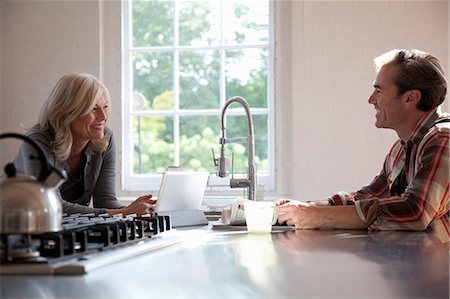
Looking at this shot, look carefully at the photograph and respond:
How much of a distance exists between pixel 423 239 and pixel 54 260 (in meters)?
1.07

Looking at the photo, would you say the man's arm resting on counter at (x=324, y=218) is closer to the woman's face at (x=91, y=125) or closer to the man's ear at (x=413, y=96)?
the man's ear at (x=413, y=96)

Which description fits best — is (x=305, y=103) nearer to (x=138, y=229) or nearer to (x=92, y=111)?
(x=92, y=111)

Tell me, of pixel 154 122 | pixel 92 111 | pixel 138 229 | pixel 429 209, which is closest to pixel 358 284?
pixel 138 229

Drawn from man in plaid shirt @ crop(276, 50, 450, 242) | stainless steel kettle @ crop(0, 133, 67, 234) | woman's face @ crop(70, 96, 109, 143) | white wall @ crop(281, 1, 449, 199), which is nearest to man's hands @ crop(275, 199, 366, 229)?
man in plaid shirt @ crop(276, 50, 450, 242)

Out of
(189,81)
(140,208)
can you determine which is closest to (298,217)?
(140,208)

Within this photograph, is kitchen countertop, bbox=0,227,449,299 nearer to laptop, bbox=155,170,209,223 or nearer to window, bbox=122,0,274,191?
laptop, bbox=155,170,209,223

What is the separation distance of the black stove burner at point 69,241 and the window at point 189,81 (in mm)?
3409

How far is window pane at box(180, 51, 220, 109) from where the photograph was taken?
5.26m

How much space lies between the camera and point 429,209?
228 centimetres

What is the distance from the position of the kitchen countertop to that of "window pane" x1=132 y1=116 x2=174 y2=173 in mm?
3461

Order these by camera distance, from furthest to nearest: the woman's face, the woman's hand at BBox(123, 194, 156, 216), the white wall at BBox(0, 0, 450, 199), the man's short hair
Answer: the white wall at BBox(0, 0, 450, 199), the woman's face, the woman's hand at BBox(123, 194, 156, 216), the man's short hair

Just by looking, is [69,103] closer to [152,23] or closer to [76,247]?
[76,247]

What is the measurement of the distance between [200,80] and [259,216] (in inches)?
124

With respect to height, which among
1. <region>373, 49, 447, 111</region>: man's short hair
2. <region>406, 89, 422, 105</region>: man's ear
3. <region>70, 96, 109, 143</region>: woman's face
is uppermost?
<region>373, 49, 447, 111</region>: man's short hair
